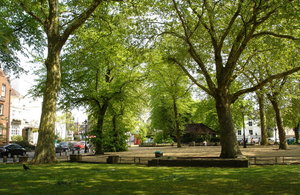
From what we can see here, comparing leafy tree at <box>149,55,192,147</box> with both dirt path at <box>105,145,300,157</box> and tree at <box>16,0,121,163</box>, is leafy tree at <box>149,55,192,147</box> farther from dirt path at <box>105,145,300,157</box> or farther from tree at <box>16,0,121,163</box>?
tree at <box>16,0,121,163</box>

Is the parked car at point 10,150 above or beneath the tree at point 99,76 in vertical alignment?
beneath

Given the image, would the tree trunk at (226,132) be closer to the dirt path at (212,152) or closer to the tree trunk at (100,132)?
the dirt path at (212,152)

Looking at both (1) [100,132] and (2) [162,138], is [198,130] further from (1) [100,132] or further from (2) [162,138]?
(1) [100,132]

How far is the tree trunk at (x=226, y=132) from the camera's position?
1827 centimetres

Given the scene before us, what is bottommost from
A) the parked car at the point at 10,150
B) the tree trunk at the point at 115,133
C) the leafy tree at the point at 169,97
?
the parked car at the point at 10,150

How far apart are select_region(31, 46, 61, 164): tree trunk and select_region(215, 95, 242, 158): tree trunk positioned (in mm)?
10945

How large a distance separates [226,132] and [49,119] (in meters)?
11.5

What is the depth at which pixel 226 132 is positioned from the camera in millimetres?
18453

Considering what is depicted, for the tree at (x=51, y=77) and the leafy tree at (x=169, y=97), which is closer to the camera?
the tree at (x=51, y=77)

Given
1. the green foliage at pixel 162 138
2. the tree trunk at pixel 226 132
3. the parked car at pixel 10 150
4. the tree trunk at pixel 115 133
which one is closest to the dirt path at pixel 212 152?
the tree trunk at pixel 115 133

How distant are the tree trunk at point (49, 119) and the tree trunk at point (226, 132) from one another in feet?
35.9

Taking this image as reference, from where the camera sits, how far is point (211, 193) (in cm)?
797

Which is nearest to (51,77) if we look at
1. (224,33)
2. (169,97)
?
(224,33)

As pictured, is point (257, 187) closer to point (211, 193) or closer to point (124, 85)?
point (211, 193)
